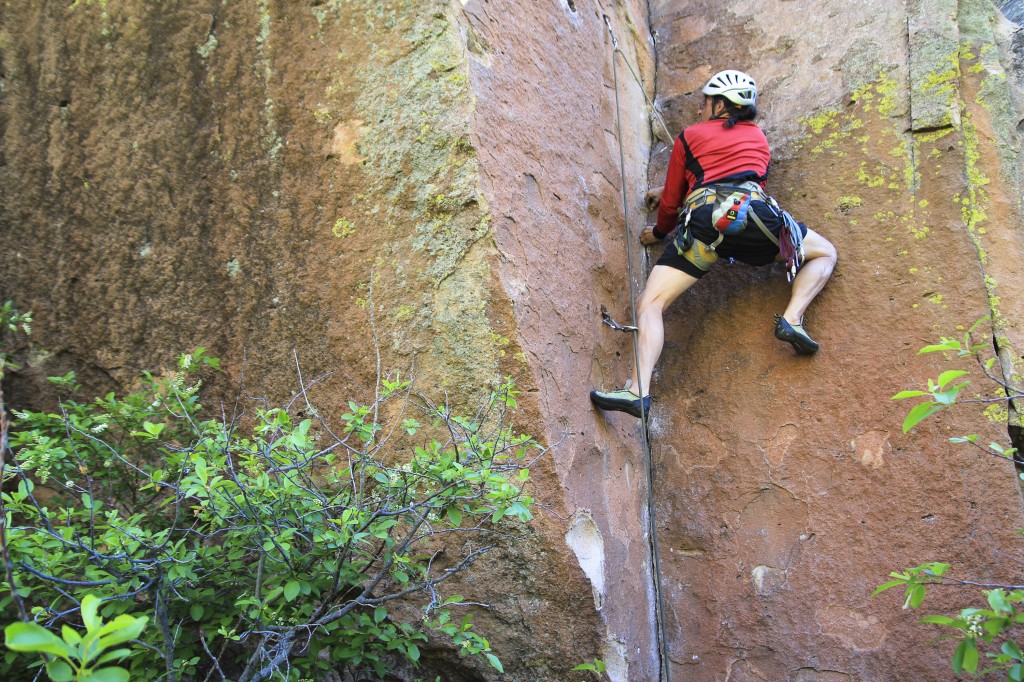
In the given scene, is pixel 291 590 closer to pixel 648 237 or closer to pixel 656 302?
pixel 656 302

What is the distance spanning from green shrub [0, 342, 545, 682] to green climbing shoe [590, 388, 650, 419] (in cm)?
43

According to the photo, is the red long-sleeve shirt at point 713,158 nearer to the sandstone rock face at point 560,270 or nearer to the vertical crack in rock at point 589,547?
the sandstone rock face at point 560,270

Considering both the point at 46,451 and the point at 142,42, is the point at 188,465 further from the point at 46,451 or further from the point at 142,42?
the point at 142,42

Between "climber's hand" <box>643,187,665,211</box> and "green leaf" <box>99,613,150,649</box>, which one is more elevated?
"green leaf" <box>99,613,150,649</box>

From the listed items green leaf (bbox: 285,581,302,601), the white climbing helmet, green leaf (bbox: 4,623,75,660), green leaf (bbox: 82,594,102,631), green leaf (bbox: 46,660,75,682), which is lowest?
green leaf (bbox: 285,581,302,601)

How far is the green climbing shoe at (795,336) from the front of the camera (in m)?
3.15

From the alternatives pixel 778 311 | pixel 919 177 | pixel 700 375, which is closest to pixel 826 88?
pixel 919 177

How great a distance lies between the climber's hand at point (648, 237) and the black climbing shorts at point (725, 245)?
0.32 m

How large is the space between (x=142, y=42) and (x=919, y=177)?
3.25 meters

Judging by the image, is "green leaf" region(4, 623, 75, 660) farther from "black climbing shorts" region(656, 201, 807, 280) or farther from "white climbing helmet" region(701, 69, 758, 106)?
"white climbing helmet" region(701, 69, 758, 106)

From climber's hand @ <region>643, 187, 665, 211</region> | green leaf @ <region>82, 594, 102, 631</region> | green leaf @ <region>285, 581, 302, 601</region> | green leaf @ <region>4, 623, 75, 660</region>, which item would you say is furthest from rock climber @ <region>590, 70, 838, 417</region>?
green leaf @ <region>4, 623, 75, 660</region>

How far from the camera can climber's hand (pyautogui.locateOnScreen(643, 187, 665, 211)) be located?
3.79m

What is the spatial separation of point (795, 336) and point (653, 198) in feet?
3.36

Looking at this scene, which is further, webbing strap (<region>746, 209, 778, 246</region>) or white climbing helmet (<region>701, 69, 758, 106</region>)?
white climbing helmet (<region>701, 69, 758, 106</region>)
